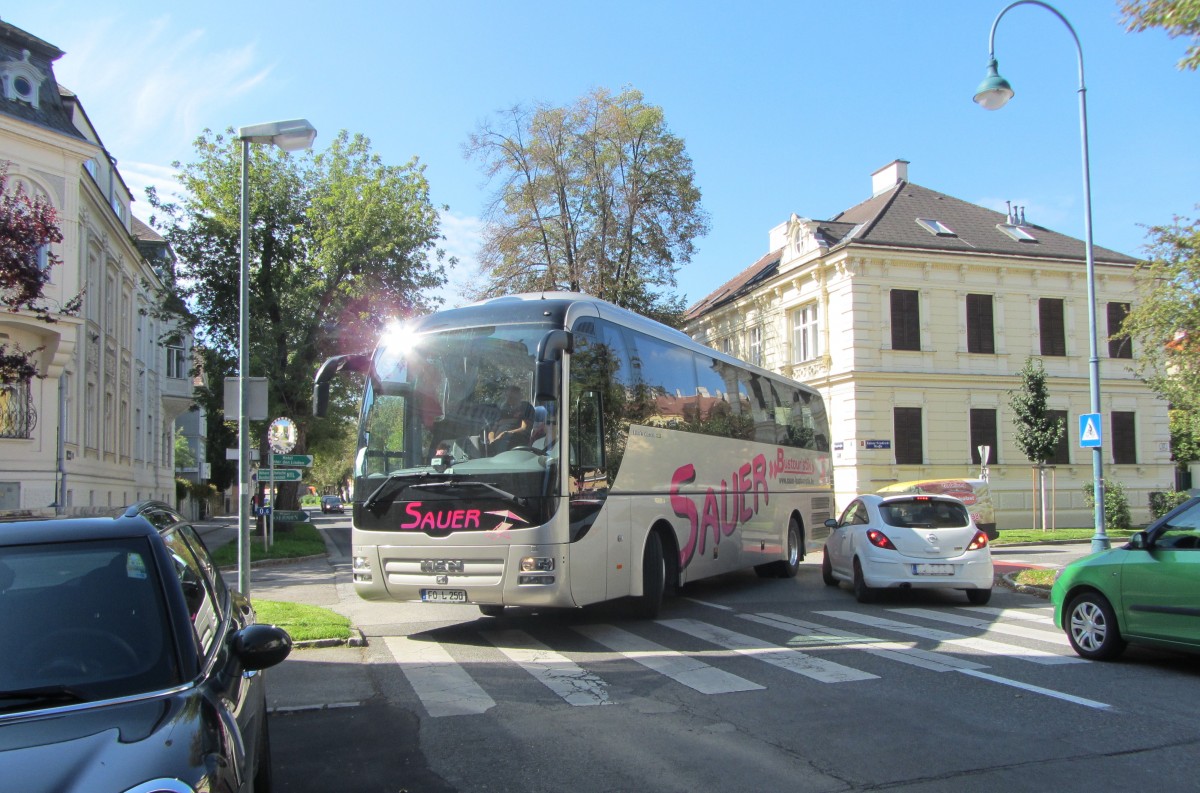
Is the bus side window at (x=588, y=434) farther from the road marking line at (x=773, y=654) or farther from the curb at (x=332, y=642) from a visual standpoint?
the curb at (x=332, y=642)

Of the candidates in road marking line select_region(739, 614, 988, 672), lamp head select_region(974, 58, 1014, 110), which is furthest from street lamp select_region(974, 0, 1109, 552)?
road marking line select_region(739, 614, 988, 672)

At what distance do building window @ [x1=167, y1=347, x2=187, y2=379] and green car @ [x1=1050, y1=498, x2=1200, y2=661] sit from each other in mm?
43399

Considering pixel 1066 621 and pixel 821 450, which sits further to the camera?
pixel 821 450

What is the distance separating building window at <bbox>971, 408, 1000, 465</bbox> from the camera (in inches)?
1373

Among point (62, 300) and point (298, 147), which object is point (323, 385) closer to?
point (298, 147)

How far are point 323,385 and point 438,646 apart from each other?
3.15 m

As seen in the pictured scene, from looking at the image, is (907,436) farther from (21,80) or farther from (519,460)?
(21,80)

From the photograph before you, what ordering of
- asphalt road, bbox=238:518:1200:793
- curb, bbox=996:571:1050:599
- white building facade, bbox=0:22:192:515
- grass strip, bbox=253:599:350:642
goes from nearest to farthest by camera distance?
1. asphalt road, bbox=238:518:1200:793
2. grass strip, bbox=253:599:350:642
3. curb, bbox=996:571:1050:599
4. white building facade, bbox=0:22:192:515

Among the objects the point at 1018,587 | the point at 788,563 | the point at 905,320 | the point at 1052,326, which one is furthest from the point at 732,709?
the point at 1052,326

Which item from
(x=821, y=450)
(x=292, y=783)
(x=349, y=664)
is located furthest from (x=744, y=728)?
(x=821, y=450)

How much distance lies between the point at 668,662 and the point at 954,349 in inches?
1163

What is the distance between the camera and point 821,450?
20.2m

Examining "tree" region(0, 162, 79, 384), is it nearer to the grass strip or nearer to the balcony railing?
the grass strip

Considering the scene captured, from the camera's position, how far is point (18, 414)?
75.7 feet
